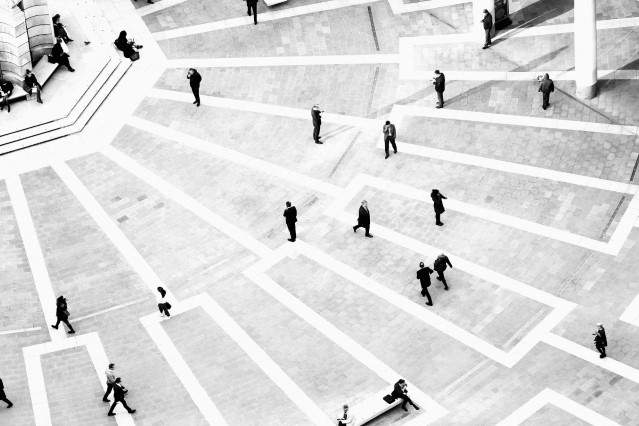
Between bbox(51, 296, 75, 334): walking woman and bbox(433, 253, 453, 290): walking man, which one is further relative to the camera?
bbox(51, 296, 75, 334): walking woman

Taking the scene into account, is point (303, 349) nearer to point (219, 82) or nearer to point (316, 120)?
point (316, 120)

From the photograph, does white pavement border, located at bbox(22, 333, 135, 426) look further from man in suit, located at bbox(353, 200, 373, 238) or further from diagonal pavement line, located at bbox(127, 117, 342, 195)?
diagonal pavement line, located at bbox(127, 117, 342, 195)

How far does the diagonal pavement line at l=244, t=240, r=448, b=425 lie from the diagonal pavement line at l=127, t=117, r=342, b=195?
2815 millimetres

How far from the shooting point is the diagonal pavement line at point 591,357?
3425cm

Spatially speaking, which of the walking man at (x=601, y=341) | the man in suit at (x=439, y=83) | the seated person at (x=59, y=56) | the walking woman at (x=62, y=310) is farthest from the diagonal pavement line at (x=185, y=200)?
the walking man at (x=601, y=341)

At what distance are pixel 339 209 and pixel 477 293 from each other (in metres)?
6.08

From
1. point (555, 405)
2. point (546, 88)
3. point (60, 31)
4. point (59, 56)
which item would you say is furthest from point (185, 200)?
point (555, 405)

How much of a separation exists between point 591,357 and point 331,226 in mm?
9903

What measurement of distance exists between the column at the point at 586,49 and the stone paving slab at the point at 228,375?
15260mm

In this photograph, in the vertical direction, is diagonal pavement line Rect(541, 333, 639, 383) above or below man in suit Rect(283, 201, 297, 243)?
below

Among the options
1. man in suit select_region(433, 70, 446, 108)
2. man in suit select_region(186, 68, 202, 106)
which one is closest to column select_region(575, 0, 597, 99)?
man in suit select_region(433, 70, 446, 108)

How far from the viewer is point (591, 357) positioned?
34938mm

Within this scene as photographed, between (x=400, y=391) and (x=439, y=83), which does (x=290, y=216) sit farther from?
(x=400, y=391)

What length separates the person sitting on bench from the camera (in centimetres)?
4619
